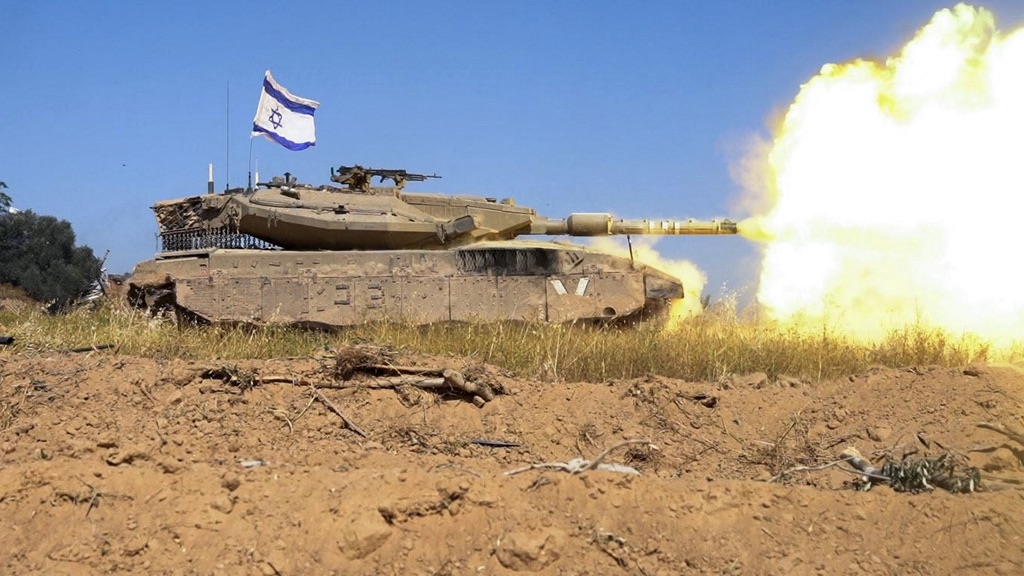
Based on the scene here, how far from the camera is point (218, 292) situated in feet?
39.5

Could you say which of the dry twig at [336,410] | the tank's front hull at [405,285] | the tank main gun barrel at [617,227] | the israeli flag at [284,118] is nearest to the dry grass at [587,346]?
the tank's front hull at [405,285]

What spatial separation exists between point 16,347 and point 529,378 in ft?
16.5

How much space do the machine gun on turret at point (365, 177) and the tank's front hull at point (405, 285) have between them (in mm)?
2946

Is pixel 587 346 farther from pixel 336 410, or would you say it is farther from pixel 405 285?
pixel 405 285

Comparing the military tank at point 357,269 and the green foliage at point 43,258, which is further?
the green foliage at point 43,258

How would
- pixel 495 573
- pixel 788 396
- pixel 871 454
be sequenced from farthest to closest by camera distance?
pixel 788 396, pixel 871 454, pixel 495 573

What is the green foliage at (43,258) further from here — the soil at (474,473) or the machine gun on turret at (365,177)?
the soil at (474,473)

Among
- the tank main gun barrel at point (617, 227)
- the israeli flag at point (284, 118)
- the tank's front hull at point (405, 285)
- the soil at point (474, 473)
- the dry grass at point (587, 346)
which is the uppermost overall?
the israeli flag at point (284, 118)

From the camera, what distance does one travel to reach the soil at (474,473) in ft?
15.2

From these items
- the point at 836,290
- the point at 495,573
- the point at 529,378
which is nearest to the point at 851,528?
the point at 495,573

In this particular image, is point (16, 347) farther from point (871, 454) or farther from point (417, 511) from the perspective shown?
point (871, 454)

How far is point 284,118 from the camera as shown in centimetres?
1681

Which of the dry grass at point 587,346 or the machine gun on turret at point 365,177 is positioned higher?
the machine gun on turret at point 365,177

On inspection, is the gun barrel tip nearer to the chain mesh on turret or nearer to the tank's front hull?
the tank's front hull
